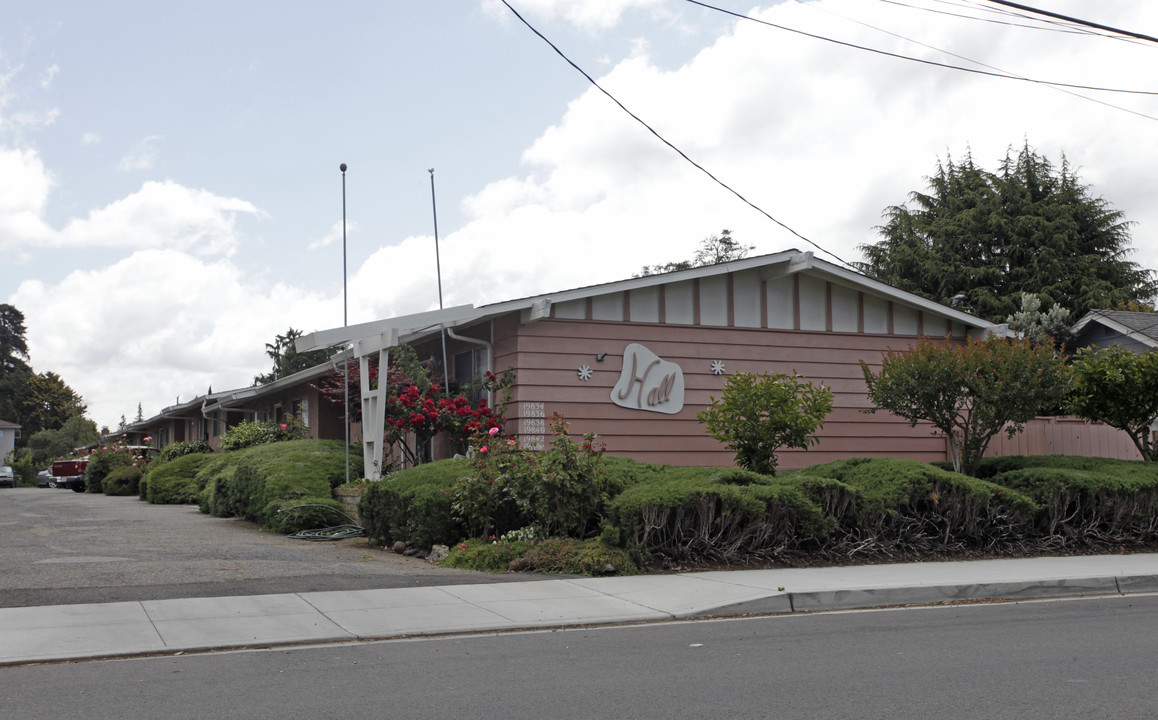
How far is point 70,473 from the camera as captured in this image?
39.6 metres

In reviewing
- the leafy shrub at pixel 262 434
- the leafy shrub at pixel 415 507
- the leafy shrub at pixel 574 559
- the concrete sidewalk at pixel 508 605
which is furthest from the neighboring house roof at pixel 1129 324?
the leafy shrub at pixel 262 434

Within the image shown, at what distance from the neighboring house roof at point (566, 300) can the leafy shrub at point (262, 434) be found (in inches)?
299

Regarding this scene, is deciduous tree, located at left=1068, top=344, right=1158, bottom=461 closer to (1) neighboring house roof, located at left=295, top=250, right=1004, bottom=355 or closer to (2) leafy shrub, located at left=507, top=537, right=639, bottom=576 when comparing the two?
(1) neighboring house roof, located at left=295, top=250, right=1004, bottom=355

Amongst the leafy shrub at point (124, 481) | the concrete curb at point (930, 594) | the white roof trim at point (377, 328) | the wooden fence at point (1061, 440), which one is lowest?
the concrete curb at point (930, 594)

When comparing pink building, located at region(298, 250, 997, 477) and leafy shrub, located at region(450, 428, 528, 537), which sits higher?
pink building, located at region(298, 250, 997, 477)

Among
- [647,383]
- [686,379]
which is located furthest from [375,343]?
[686,379]

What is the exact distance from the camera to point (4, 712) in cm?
532

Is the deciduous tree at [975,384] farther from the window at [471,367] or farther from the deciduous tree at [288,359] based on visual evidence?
the deciduous tree at [288,359]

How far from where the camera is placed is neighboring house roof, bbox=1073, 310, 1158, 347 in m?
22.7

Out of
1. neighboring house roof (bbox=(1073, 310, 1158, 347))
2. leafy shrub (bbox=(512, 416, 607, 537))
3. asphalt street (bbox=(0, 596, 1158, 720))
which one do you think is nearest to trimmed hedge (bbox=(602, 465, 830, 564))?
leafy shrub (bbox=(512, 416, 607, 537))

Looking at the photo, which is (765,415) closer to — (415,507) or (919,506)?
(919,506)

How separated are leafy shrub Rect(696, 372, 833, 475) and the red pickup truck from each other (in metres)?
32.4

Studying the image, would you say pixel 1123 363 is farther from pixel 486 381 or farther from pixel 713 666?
pixel 713 666

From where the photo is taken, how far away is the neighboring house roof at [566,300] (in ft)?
46.3
